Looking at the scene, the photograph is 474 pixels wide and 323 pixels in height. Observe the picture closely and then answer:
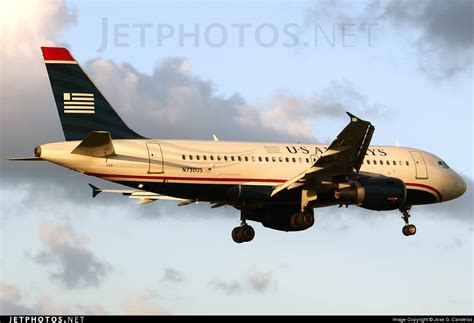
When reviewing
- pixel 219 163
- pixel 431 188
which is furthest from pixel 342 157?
pixel 431 188

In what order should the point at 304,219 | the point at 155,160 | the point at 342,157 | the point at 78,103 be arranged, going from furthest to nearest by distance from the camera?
the point at 304,219, the point at 78,103, the point at 342,157, the point at 155,160

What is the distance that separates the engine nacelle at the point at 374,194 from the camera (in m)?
57.0

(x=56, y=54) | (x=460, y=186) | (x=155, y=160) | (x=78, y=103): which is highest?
(x=56, y=54)

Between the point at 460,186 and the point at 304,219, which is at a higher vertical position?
the point at 460,186

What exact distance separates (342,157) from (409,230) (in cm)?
848

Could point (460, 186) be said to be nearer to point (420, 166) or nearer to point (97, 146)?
point (420, 166)

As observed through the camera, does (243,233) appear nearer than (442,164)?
Yes

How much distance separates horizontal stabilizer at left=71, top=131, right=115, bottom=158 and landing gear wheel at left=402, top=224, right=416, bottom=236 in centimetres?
1662

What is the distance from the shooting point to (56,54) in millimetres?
57938

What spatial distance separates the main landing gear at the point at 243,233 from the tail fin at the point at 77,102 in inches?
302

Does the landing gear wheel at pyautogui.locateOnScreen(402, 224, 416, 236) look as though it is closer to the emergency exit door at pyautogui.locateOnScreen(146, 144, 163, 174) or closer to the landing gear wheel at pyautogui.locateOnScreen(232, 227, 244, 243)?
the landing gear wheel at pyautogui.locateOnScreen(232, 227, 244, 243)

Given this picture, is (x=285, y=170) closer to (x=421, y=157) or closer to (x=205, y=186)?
(x=205, y=186)

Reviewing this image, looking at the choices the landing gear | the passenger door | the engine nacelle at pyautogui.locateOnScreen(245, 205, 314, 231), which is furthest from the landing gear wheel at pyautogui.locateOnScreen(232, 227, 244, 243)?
the passenger door

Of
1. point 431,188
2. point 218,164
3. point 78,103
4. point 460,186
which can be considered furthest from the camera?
point 460,186
